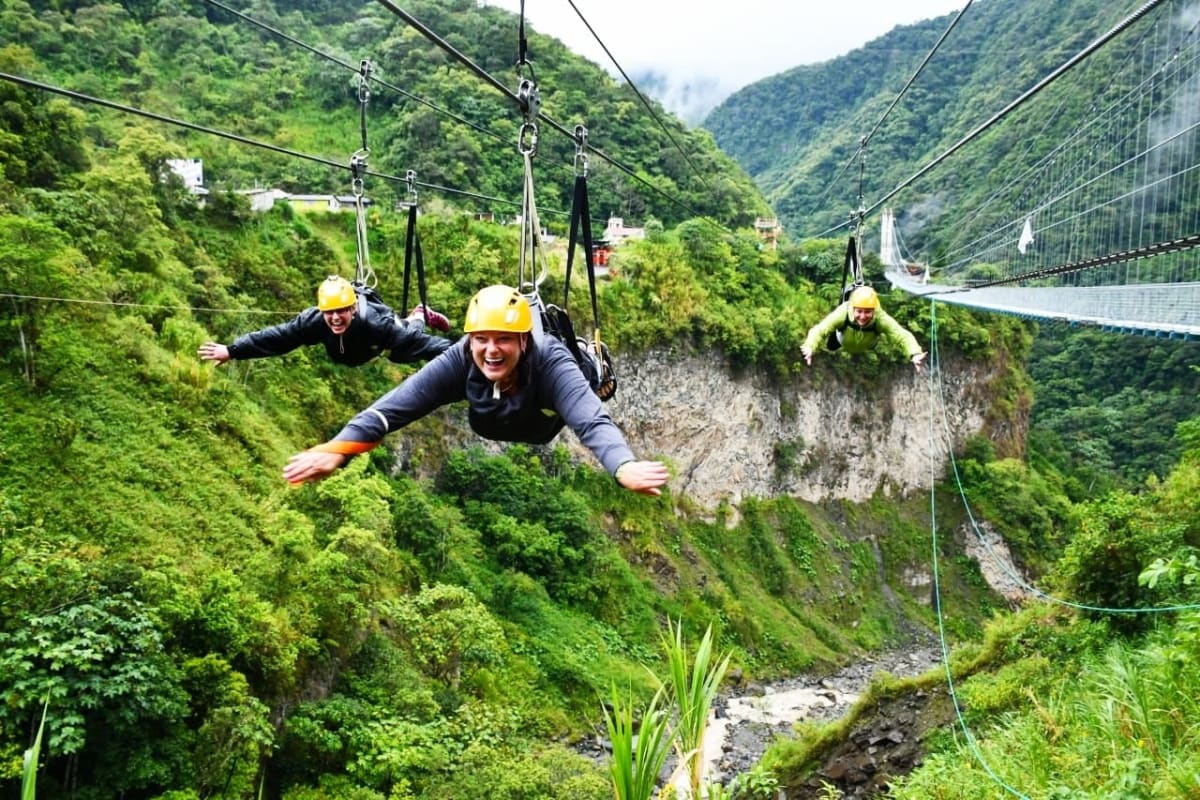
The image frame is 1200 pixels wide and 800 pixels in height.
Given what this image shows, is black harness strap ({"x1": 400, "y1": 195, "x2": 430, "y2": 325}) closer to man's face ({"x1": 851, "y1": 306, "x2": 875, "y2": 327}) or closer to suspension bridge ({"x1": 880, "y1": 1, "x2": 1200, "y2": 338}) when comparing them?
man's face ({"x1": 851, "y1": 306, "x2": 875, "y2": 327})

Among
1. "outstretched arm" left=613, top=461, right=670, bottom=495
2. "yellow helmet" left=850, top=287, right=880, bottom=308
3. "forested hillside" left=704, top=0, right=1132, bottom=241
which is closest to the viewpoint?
"outstretched arm" left=613, top=461, right=670, bottom=495

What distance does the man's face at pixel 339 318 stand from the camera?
447cm

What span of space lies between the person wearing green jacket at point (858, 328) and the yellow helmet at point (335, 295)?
3320mm

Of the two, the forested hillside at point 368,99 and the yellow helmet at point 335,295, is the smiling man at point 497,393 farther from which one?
the forested hillside at point 368,99

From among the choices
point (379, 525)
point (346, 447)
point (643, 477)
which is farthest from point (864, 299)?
point (379, 525)

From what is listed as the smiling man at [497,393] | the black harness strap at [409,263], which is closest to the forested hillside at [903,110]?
the black harness strap at [409,263]

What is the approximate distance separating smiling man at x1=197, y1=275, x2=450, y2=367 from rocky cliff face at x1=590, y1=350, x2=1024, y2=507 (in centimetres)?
1649

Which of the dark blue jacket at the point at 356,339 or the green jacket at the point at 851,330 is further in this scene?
the green jacket at the point at 851,330

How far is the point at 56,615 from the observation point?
7.21 m

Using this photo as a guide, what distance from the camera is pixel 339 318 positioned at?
4492mm

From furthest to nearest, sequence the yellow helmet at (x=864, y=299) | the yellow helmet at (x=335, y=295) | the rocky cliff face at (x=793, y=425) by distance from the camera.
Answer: the rocky cliff face at (x=793, y=425)
the yellow helmet at (x=864, y=299)
the yellow helmet at (x=335, y=295)

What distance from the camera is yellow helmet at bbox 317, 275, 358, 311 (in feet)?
14.5

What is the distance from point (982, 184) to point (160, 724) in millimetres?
37644

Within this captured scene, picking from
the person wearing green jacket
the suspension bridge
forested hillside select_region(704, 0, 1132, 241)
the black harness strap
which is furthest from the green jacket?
forested hillside select_region(704, 0, 1132, 241)
